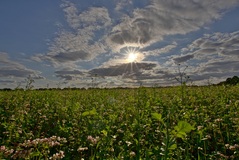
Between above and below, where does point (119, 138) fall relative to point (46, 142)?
below

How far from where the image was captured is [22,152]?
3.11 meters

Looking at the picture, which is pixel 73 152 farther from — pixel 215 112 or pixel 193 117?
pixel 215 112

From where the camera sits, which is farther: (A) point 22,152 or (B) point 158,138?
(B) point 158,138

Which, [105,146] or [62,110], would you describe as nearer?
[105,146]

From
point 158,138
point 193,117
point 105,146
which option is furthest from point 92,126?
point 193,117

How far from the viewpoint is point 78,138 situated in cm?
516

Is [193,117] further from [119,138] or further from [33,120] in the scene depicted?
[33,120]

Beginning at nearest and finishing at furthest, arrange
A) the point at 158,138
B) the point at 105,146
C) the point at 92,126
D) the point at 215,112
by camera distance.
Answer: the point at 105,146 → the point at 92,126 → the point at 158,138 → the point at 215,112

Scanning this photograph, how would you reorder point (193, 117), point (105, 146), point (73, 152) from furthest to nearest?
point (193, 117)
point (73, 152)
point (105, 146)

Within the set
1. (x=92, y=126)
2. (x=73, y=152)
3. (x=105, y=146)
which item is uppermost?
(x=92, y=126)

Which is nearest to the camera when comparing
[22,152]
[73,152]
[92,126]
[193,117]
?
[22,152]

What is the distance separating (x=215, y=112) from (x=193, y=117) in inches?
45.0

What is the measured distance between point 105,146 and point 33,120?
3552 millimetres

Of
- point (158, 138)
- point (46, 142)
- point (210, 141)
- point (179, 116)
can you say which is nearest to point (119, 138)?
point (158, 138)
